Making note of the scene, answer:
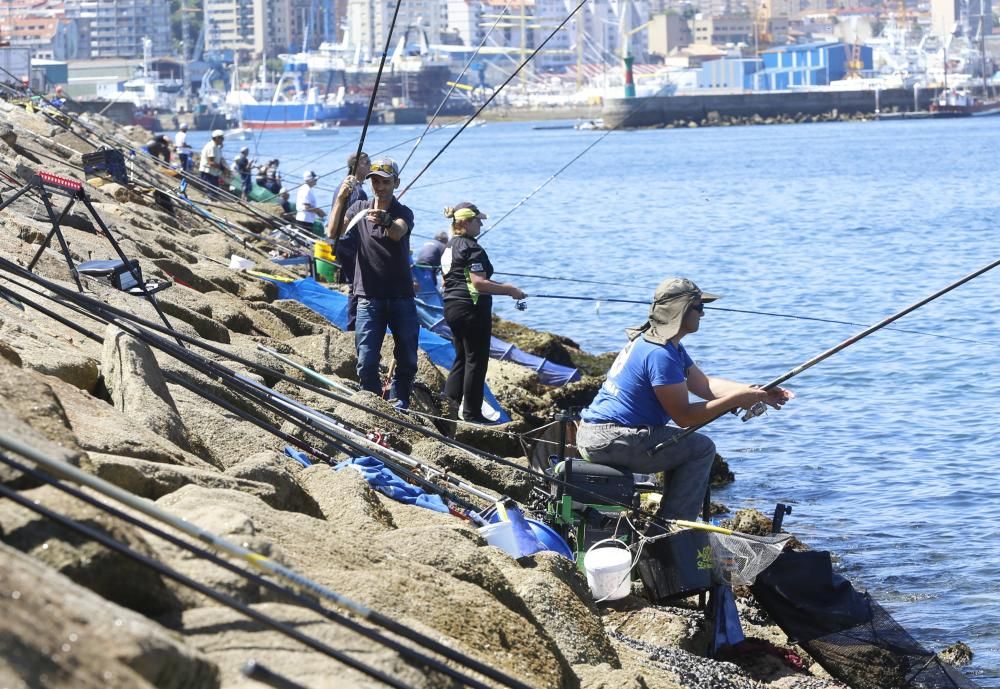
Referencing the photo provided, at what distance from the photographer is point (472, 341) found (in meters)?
8.21

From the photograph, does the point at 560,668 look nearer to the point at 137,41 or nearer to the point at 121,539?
the point at 121,539

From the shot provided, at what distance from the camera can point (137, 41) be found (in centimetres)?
13825

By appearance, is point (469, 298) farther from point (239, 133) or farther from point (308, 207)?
point (239, 133)

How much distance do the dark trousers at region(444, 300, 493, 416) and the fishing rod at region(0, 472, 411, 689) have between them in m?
5.13

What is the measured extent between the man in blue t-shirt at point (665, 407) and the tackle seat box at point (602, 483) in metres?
0.05

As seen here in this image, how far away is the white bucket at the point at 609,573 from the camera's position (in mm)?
5523

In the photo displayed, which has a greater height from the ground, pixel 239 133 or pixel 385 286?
pixel 239 133

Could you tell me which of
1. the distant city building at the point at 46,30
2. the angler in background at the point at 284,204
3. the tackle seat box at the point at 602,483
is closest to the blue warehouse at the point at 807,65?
the distant city building at the point at 46,30

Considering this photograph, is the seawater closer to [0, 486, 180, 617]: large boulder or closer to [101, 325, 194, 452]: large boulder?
[101, 325, 194, 452]: large boulder

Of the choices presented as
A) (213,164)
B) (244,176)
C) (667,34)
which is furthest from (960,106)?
(213,164)

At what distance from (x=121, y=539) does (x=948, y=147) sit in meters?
61.6

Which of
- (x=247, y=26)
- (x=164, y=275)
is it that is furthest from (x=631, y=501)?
(x=247, y=26)

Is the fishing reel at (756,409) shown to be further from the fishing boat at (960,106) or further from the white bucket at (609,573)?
the fishing boat at (960,106)

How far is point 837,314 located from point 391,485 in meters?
13.7
